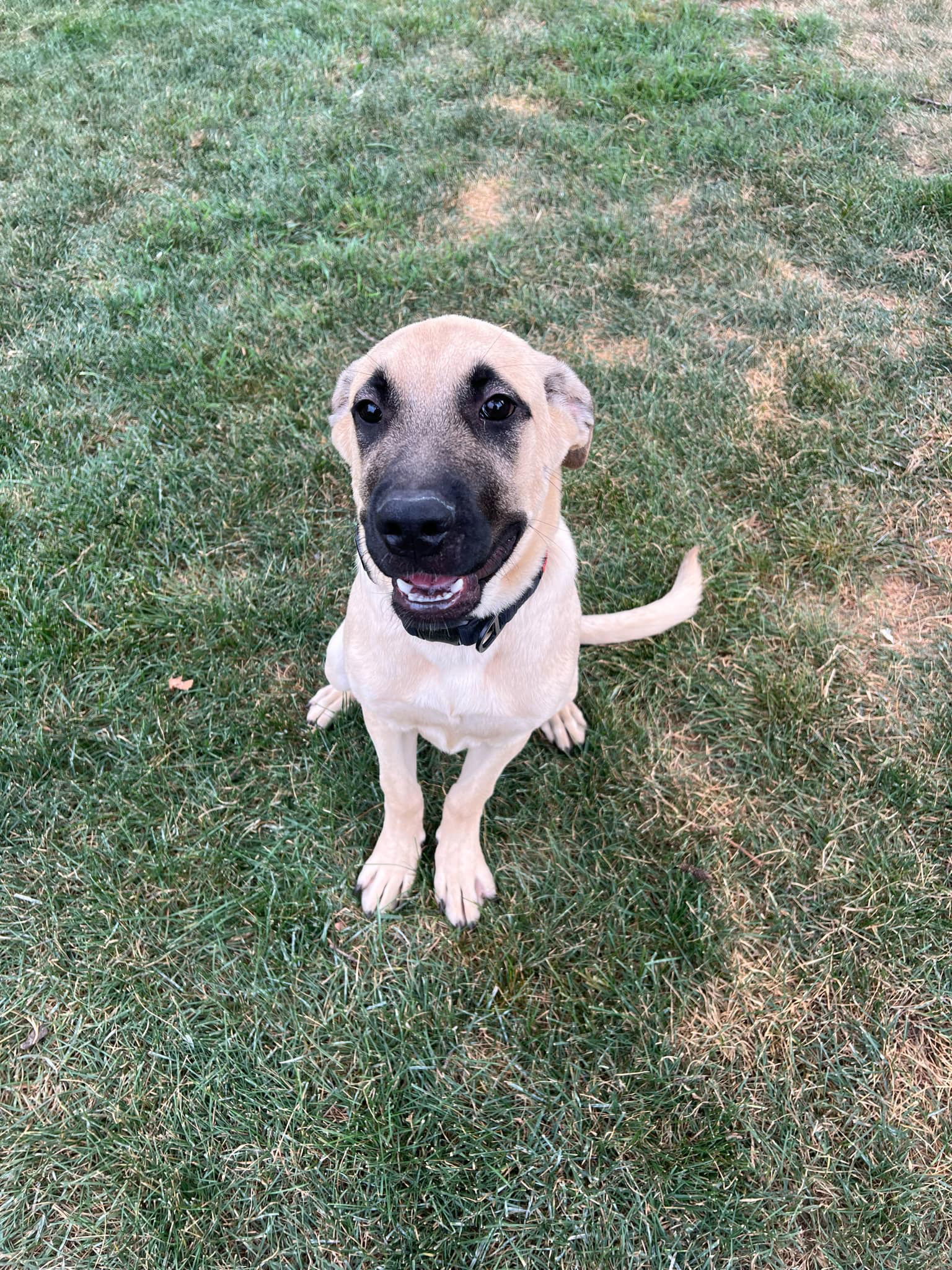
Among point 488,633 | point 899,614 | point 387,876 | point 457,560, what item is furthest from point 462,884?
point 899,614

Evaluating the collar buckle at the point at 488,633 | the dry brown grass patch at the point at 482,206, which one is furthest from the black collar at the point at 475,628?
the dry brown grass patch at the point at 482,206

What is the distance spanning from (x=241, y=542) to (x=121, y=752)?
3.52 feet

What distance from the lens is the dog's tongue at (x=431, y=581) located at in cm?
164

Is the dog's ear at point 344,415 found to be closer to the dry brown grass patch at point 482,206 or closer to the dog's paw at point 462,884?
the dog's paw at point 462,884

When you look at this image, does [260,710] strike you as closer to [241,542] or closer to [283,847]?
[283,847]

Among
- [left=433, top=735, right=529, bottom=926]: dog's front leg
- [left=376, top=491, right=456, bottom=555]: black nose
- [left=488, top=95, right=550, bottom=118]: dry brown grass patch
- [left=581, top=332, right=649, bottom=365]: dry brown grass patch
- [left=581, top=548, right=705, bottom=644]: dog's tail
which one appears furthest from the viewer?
[left=488, top=95, right=550, bottom=118]: dry brown grass patch

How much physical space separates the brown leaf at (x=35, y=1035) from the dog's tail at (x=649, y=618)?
6.88 feet

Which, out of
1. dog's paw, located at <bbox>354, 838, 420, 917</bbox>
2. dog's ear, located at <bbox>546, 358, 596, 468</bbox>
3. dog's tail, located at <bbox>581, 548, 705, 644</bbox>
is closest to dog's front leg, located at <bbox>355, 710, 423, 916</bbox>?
dog's paw, located at <bbox>354, 838, 420, 917</bbox>

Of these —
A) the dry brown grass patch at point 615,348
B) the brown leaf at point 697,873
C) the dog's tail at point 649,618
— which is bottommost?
the brown leaf at point 697,873

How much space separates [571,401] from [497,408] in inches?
14.3

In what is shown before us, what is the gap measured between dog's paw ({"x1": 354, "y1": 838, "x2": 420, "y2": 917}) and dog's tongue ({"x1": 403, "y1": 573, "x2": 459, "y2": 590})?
110 cm

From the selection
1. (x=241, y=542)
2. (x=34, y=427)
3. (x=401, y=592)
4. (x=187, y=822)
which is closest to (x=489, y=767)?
(x=401, y=592)

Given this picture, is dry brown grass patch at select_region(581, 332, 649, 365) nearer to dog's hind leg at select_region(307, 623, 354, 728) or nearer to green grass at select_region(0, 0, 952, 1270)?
green grass at select_region(0, 0, 952, 1270)

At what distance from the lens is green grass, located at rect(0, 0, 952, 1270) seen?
1959 millimetres
